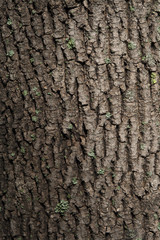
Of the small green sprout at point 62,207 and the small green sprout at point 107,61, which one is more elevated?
the small green sprout at point 107,61

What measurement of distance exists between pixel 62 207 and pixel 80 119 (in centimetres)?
59

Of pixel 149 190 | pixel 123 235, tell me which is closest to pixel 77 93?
pixel 149 190

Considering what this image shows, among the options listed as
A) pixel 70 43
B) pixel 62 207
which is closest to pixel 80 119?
pixel 70 43

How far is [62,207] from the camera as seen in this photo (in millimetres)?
1855

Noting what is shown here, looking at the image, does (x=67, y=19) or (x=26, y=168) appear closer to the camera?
(x=67, y=19)

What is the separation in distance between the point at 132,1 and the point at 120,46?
29 cm

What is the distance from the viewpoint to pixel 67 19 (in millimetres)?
1754

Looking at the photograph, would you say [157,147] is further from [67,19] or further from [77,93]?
[67,19]

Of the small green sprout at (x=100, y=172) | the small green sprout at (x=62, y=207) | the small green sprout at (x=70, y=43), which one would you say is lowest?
the small green sprout at (x=62, y=207)

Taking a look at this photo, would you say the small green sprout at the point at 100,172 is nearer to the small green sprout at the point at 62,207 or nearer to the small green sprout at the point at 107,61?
the small green sprout at the point at 62,207

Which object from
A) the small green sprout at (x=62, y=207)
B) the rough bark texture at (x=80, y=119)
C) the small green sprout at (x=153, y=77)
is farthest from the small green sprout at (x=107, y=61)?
the small green sprout at (x=62, y=207)

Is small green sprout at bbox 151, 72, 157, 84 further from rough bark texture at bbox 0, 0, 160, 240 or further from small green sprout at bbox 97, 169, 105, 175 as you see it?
small green sprout at bbox 97, 169, 105, 175

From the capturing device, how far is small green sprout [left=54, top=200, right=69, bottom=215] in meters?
1.86

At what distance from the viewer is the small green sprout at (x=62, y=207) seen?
186 cm
